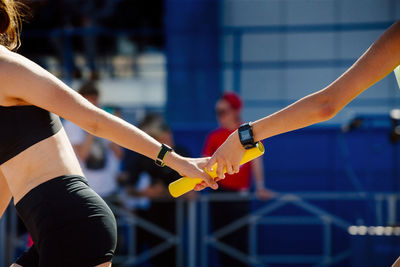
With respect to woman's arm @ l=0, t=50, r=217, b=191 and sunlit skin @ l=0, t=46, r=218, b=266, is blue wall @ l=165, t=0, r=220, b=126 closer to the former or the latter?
woman's arm @ l=0, t=50, r=217, b=191

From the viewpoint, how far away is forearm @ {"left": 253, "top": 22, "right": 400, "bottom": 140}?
7.29 feet

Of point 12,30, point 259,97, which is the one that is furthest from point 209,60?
point 12,30

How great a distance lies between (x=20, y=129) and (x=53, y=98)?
6.8 inches

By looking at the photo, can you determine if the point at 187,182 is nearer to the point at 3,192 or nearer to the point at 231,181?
the point at 3,192

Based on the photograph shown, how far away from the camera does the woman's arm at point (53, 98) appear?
2197mm

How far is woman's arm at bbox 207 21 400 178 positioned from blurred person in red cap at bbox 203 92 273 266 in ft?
10.4

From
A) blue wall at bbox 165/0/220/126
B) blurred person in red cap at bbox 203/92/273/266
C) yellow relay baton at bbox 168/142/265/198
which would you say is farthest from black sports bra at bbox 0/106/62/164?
blue wall at bbox 165/0/220/126

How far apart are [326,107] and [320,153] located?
5.42 metres

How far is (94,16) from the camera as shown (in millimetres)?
10961

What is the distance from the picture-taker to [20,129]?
87.4 inches

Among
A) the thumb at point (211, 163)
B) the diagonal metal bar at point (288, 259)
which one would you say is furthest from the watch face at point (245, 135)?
the diagonal metal bar at point (288, 259)

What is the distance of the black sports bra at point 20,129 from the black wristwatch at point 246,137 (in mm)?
862

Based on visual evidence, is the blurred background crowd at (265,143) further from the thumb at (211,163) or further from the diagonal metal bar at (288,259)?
the thumb at (211,163)

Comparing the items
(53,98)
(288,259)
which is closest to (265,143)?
(288,259)
